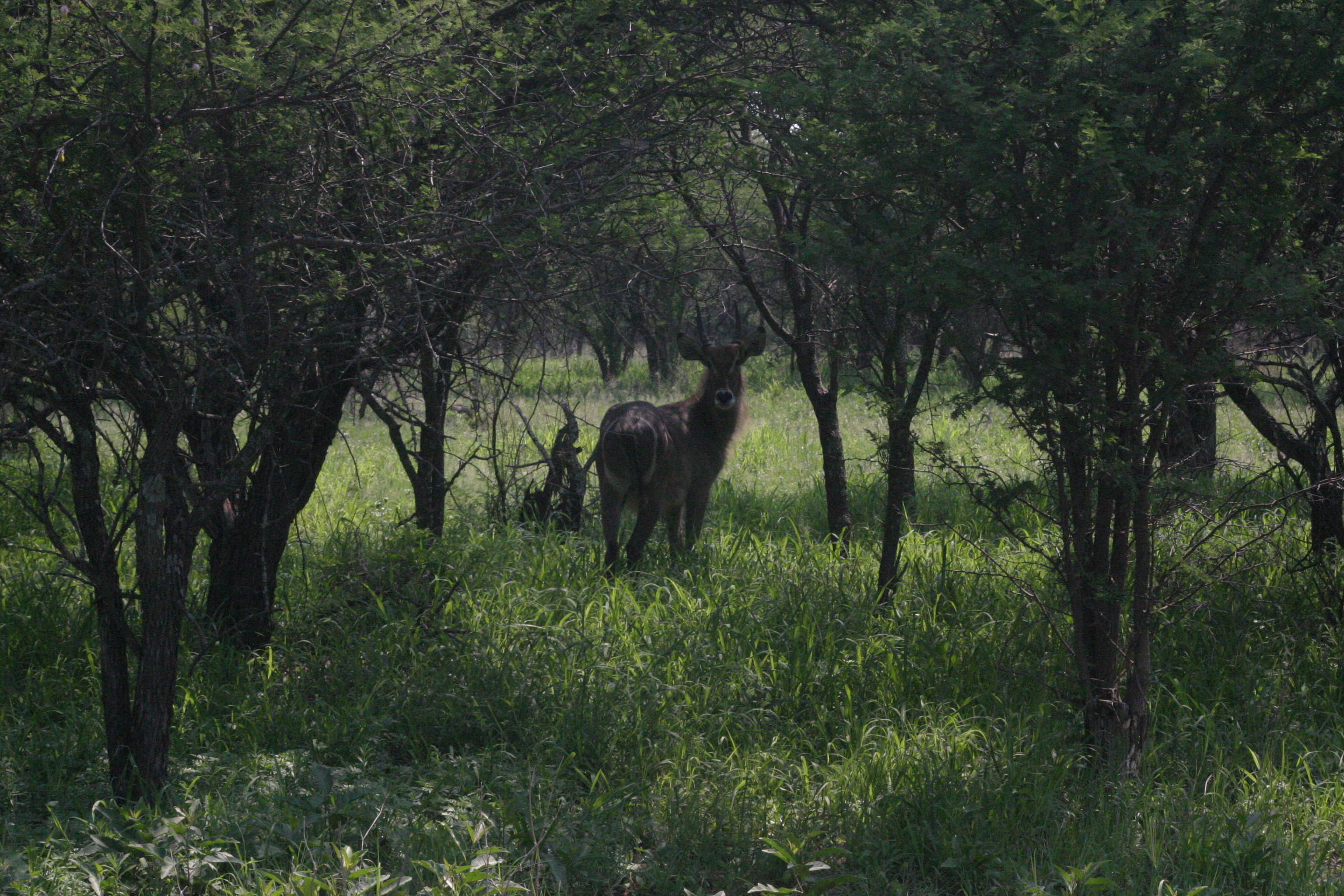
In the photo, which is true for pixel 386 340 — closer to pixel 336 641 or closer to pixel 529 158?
pixel 529 158

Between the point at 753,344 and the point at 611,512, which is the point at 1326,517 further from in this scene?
the point at 611,512

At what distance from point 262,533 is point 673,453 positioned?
9.68 ft

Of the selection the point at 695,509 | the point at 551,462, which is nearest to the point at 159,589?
the point at 551,462

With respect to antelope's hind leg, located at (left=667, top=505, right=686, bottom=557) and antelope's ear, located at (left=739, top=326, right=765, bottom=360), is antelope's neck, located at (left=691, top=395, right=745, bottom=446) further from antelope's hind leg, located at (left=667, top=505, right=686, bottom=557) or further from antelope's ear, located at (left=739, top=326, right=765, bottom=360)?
antelope's hind leg, located at (left=667, top=505, right=686, bottom=557)

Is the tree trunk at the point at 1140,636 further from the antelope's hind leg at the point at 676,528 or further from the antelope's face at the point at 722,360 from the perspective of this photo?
the antelope's face at the point at 722,360

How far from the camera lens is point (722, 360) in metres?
8.34

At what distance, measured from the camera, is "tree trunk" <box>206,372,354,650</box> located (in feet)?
18.1

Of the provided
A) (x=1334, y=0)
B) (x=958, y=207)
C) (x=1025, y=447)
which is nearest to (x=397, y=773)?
(x=958, y=207)

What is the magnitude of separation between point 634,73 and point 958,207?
193cm

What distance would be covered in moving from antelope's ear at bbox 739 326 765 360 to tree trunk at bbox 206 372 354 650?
3.44 metres

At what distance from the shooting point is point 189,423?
16.0 ft

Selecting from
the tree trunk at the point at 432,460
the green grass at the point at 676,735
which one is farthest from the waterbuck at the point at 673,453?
the tree trunk at the point at 432,460

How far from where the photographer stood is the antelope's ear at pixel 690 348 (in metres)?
8.30

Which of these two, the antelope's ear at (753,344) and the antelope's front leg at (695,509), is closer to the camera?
the antelope's front leg at (695,509)
